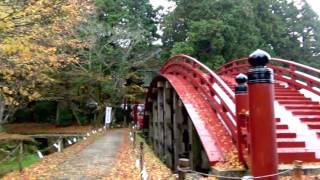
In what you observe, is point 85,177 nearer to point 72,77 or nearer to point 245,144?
point 245,144

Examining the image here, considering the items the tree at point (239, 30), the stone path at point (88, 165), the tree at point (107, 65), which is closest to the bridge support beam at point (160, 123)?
the stone path at point (88, 165)

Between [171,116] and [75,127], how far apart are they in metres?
23.4

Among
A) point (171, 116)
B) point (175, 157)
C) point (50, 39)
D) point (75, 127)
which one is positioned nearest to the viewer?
point (50, 39)

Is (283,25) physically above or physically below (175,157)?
above

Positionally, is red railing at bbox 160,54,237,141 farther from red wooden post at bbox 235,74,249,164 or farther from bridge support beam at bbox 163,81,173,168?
red wooden post at bbox 235,74,249,164

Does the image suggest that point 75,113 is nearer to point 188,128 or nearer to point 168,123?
point 168,123

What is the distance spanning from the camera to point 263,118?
4.99 m

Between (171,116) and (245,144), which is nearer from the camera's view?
(245,144)

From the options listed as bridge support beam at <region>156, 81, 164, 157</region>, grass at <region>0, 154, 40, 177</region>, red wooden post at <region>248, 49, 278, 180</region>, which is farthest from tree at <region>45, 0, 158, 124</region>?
red wooden post at <region>248, 49, 278, 180</region>

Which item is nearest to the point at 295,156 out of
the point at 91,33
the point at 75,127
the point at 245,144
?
the point at 245,144

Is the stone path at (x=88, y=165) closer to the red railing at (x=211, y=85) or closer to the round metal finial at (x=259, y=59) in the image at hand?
the red railing at (x=211, y=85)

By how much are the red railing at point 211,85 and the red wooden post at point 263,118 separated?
359 centimetres

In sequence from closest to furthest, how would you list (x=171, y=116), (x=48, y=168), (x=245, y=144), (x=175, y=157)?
(x=245, y=144), (x=48, y=168), (x=175, y=157), (x=171, y=116)

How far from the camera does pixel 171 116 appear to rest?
712 inches
